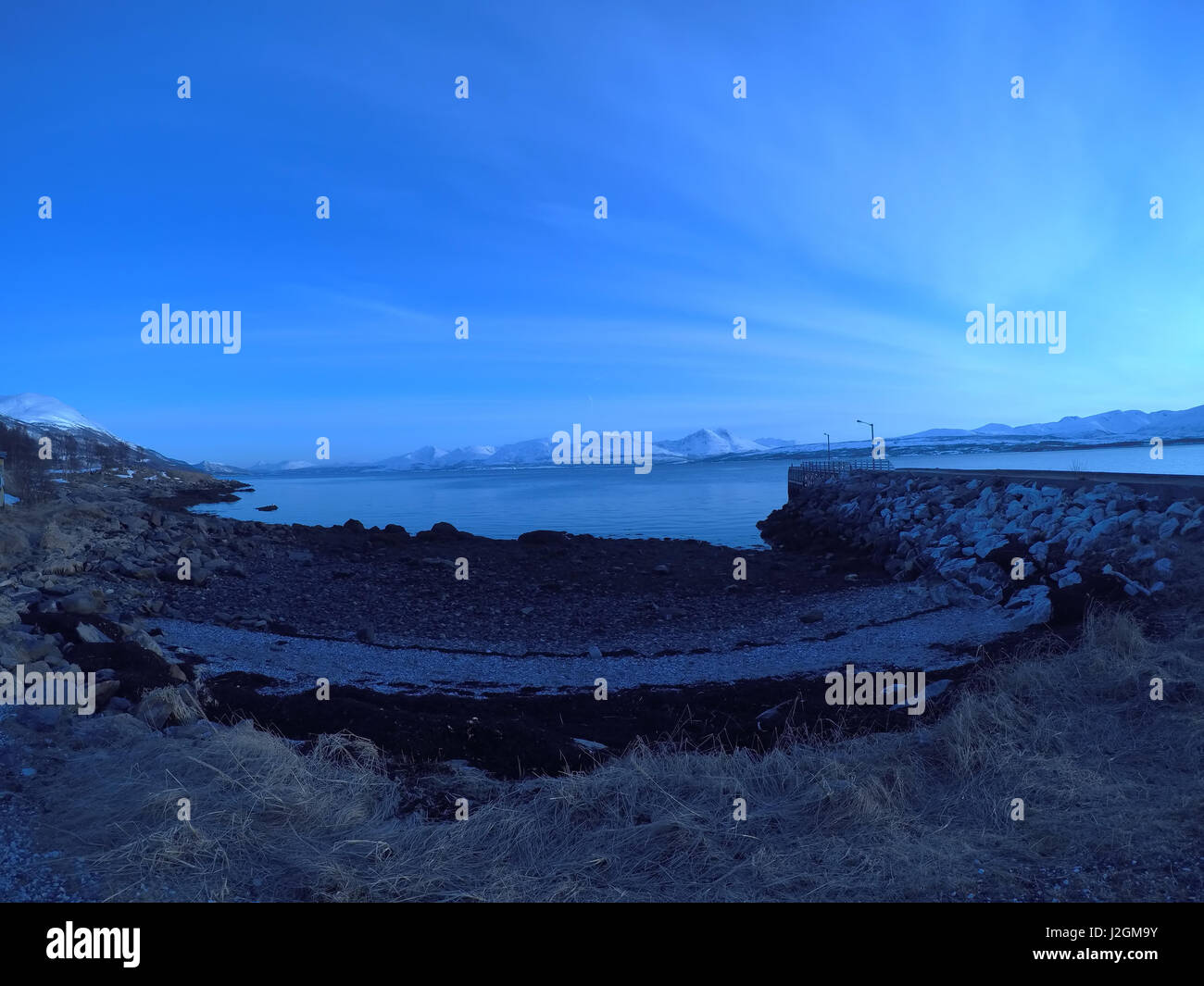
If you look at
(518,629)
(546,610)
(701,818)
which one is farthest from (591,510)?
(701,818)

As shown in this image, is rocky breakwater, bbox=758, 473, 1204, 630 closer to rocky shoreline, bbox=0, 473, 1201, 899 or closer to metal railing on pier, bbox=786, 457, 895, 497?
rocky shoreline, bbox=0, 473, 1201, 899

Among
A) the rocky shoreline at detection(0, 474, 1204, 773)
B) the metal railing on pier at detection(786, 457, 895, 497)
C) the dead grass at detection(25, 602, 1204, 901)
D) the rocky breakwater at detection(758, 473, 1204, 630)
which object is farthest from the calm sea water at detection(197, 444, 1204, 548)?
the dead grass at detection(25, 602, 1204, 901)

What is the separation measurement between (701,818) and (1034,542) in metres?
17.4

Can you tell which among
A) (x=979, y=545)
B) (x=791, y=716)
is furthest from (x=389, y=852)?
(x=979, y=545)

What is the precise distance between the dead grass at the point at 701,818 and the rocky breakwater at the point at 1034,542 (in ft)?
24.1

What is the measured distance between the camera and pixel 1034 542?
61.5ft

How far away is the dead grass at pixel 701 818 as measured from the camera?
4.01 m

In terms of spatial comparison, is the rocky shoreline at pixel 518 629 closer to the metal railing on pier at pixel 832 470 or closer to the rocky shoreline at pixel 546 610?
the rocky shoreline at pixel 546 610

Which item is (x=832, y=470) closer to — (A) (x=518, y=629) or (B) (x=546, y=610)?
(B) (x=546, y=610)

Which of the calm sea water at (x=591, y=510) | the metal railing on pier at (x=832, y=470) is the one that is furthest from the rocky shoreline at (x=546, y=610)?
the metal railing on pier at (x=832, y=470)

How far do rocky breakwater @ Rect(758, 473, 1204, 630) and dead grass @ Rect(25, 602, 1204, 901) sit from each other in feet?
24.1

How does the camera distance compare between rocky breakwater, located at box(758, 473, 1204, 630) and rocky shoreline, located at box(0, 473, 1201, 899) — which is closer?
rocky shoreline, located at box(0, 473, 1201, 899)

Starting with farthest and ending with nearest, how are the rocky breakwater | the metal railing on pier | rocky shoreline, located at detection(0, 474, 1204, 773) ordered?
1. the metal railing on pier
2. the rocky breakwater
3. rocky shoreline, located at detection(0, 474, 1204, 773)

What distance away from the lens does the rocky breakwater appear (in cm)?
1322
